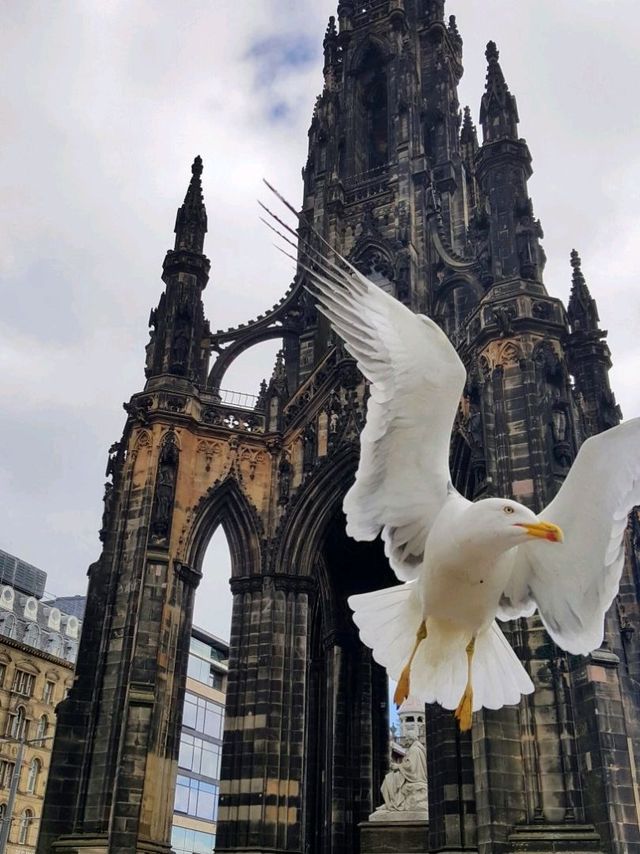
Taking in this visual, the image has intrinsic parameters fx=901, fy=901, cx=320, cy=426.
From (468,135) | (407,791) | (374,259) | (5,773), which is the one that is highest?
(468,135)

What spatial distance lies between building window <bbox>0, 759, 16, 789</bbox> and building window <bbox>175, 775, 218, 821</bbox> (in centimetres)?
900

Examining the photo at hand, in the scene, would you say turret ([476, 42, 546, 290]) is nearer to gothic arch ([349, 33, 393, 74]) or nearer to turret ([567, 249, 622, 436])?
turret ([567, 249, 622, 436])

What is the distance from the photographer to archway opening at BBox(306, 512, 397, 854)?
22656mm

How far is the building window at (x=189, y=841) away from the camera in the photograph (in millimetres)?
48594

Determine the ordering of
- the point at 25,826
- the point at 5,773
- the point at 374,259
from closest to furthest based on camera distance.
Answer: the point at 374,259 → the point at 5,773 → the point at 25,826

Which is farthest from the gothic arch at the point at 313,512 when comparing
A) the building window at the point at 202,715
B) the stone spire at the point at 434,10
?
the building window at the point at 202,715

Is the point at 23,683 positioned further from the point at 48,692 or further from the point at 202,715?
the point at 202,715

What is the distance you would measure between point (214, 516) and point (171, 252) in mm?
7337

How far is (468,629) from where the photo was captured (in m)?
5.81

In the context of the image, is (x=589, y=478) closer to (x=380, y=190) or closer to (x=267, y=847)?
(x=267, y=847)

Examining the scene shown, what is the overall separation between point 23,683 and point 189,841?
12853mm

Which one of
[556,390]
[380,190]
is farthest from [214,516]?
[380,190]

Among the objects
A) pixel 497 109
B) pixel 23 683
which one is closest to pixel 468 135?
pixel 497 109

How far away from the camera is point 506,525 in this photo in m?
4.99
